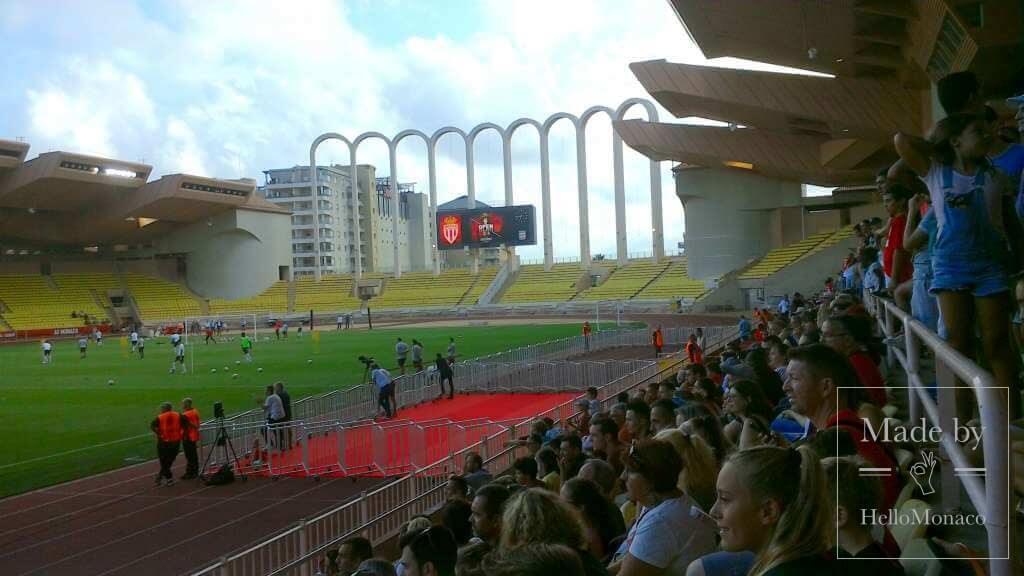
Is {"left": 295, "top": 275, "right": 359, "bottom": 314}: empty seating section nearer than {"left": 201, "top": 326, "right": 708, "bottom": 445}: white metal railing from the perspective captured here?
No

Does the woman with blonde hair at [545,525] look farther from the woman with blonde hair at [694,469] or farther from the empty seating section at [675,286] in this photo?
the empty seating section at [675,286]

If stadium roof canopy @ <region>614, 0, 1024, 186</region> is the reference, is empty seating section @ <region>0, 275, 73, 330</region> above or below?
below

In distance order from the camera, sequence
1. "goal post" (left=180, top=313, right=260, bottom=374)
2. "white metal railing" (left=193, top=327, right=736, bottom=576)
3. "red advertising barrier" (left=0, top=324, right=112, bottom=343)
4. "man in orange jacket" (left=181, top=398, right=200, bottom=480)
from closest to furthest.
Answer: "white metal railing" (left=193, top=327, right=736, bottom=576)
"man in orange jacket" (left=181, top=398, right=200, bottom=480)
"goal post" (left=180, top=313, right=260, bottom=374)
"red advertising barrier" (left=0, top=324, right=112, bottom=343)

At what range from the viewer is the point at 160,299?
74.9 meters

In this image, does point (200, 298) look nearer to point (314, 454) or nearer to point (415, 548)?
point (314, 454)

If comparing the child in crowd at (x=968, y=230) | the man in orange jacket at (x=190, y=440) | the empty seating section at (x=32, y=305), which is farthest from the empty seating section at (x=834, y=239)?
the empty seating section at (x=32, y=305)

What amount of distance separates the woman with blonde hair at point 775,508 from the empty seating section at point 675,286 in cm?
5526

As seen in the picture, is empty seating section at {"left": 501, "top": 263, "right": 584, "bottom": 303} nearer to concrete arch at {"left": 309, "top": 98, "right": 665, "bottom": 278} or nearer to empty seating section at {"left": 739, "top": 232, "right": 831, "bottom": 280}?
concrete arch at {"left": 309, "top": 98, "right": 665, "bottom": 278}

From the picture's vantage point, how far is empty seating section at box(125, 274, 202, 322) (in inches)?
2849

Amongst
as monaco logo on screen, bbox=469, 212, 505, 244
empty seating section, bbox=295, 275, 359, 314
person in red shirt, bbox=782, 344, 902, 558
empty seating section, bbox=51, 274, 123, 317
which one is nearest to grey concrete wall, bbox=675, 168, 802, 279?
as monaco logo on screen, bbox=469, 212, 505, 244

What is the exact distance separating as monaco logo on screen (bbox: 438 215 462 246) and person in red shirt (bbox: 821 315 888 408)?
6688 centimetres

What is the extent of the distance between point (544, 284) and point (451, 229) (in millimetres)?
9285

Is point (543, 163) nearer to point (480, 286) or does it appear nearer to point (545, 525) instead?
point (480, 286)

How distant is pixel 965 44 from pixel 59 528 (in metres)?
17.7
